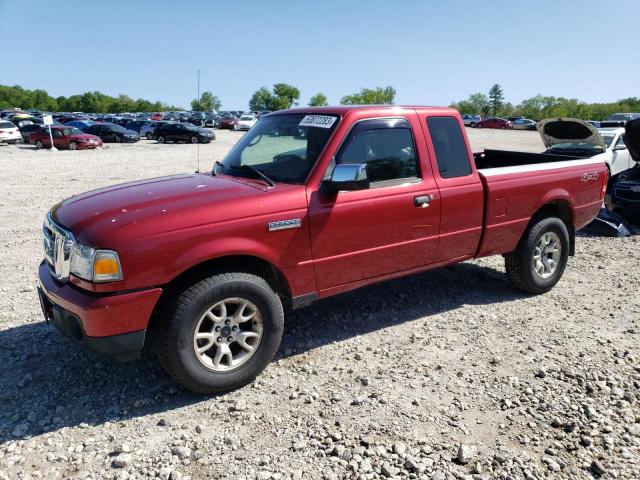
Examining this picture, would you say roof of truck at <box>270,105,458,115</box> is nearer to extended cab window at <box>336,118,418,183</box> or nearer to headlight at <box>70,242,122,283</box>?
extended cab window at <box>336,118,418,183</box>

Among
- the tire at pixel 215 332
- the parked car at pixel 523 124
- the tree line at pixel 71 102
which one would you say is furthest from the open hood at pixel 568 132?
the tree line at pixel 71 102

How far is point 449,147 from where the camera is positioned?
468cm

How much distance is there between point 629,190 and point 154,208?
858cm

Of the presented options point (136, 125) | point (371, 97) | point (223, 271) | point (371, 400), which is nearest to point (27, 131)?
point (136, 125)

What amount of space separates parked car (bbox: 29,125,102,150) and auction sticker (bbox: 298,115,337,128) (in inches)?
1078

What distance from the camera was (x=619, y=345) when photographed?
4.41 m

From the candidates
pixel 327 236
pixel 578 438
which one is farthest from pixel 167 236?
pixel 578 438

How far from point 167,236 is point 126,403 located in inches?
49.2

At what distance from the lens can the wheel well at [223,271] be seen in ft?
11.1

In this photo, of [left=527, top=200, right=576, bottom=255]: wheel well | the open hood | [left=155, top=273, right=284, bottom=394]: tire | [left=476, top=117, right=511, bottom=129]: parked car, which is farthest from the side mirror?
[left=476, top=117, right=511, bottom=129]: parked car

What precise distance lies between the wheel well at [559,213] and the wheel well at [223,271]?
293cm

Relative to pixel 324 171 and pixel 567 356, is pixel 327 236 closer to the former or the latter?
pixel 324 171

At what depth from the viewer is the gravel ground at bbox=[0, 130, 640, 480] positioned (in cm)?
294

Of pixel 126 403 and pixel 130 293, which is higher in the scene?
pixel 130 293
